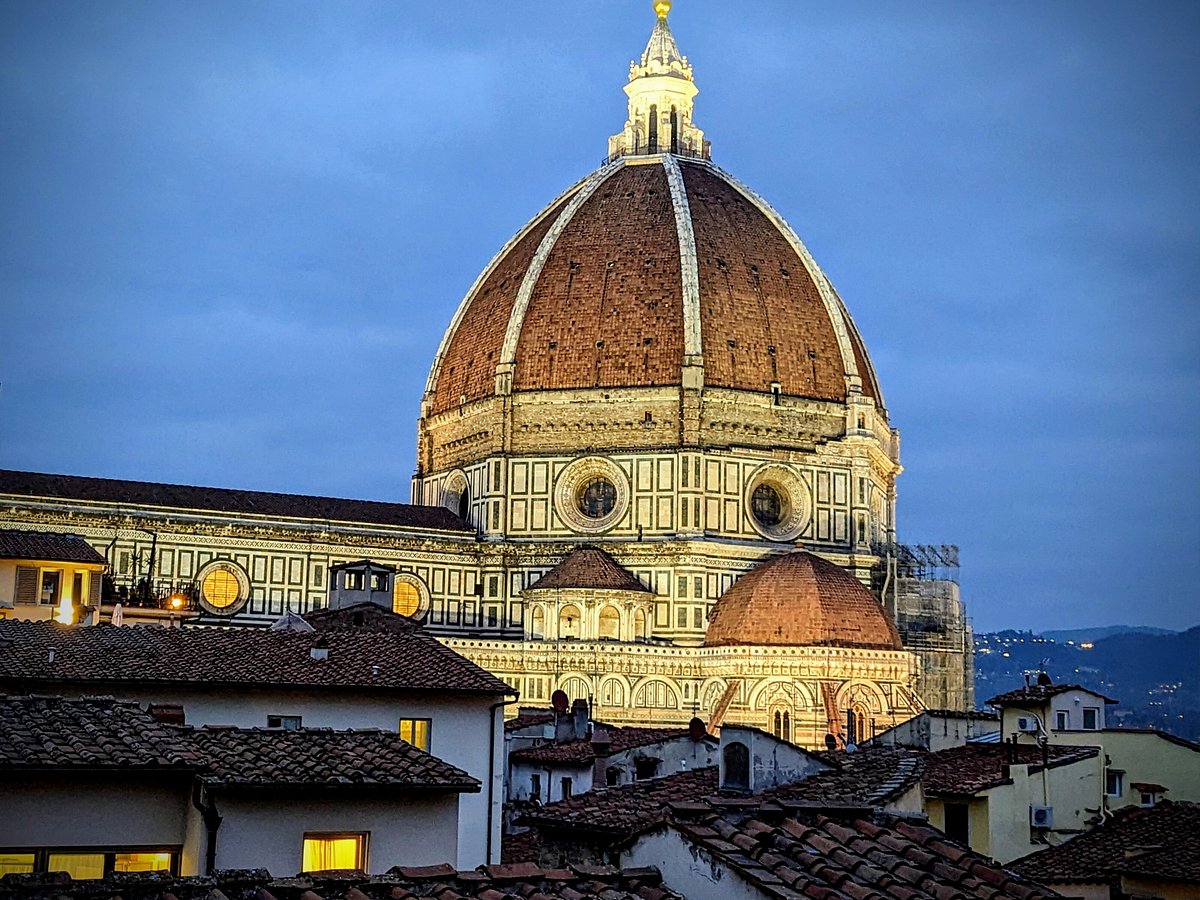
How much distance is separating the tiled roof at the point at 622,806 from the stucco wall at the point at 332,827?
4.67 ft

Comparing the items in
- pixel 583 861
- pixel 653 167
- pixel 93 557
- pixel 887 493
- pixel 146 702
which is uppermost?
pixel 653 167

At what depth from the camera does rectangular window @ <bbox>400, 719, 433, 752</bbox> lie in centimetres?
1975

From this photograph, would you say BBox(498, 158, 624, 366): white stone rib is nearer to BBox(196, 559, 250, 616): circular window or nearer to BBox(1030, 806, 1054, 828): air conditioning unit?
BBox(196, 559, 250, 616): circular window

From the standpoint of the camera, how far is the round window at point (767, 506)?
60.7m

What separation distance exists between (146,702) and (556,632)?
120 feet

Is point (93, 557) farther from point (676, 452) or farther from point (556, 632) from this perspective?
point (676, 452)

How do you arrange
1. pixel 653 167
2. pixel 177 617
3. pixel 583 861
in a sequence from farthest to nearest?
1. pixel 653 167
2. pixel 177 617
3. pixel 583 861

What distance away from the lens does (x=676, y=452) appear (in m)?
59.5

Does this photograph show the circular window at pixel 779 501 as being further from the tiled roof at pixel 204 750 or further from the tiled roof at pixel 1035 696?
the tiled roof at pixel 204 750

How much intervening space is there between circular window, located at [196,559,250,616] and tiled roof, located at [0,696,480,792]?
39.8m

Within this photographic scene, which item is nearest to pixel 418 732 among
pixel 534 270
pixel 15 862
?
pixel 15 862

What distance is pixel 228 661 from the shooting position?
66.5 ft

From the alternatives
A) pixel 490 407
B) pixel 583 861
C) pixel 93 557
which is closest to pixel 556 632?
pixel 490 407

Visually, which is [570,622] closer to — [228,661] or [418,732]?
[228,661]
